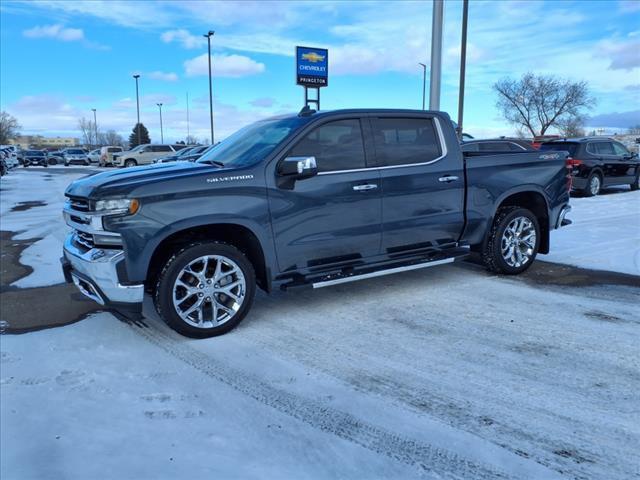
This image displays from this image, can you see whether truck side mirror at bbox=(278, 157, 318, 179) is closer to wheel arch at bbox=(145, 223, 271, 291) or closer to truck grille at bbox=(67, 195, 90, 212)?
wheel arch at bbox=(145, 223, 271, 291)

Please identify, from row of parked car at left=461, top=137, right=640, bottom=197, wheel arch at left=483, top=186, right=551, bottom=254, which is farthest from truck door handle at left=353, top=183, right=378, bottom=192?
row of parked car at left=461, top=137, right=640, bottom=197

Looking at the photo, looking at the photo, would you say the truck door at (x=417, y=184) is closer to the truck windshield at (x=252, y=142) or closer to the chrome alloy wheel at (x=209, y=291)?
the truck windshield at (x=252, y=142)

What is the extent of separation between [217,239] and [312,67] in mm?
17001

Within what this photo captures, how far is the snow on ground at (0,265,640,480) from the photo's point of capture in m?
2.68

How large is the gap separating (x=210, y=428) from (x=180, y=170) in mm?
2366

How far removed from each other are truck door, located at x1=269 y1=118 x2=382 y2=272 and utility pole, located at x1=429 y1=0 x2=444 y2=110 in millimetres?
7150

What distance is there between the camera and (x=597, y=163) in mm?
15078

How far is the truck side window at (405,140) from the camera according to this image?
512cm

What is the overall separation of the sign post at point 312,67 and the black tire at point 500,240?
49.0ft

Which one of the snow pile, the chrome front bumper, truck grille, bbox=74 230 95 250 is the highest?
truck grille, bbox=74 230 95 250

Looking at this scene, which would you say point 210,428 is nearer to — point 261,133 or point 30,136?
point 261,133

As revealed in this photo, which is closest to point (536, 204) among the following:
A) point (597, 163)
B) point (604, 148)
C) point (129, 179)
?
point (129, 179)

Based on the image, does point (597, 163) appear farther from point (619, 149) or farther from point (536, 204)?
point (536, 204)

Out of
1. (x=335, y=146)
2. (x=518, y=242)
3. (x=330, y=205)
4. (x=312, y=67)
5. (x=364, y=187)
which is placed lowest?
(x=518, y=242)
